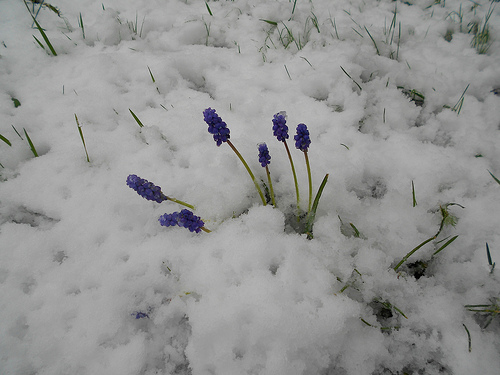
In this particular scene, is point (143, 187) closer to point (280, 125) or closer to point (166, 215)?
point (166, 215)

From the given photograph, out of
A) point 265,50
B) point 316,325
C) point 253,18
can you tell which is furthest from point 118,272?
point 253,18

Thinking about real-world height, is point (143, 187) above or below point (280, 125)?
below

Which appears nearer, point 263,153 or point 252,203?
point 263,153

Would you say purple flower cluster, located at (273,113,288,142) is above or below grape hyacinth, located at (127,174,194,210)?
above

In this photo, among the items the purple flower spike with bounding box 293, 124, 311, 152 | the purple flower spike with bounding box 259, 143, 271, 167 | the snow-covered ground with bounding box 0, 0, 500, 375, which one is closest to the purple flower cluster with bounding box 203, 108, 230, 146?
the purple flower spike with bounding box 259, 143, 271, 167

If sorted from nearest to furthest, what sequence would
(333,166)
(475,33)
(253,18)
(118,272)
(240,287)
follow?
(240,287), (118,272), (333,166), (475,33), (253,18)

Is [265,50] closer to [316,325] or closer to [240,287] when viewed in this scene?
[240,287]

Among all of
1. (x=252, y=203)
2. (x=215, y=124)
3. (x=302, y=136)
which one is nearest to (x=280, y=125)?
(x=302, y=136)

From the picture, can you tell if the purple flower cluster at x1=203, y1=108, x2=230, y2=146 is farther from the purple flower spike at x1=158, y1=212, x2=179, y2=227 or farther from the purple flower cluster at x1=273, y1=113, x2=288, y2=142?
the purple flower spike at x1=158, y1=212, x2=179, y2=227
